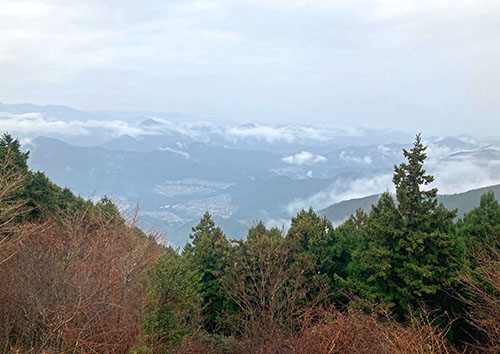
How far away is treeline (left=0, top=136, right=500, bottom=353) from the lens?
1037 cm

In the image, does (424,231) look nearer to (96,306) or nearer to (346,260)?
(346,260)

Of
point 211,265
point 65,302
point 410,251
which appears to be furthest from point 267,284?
point 65,302

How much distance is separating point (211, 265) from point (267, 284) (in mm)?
5979

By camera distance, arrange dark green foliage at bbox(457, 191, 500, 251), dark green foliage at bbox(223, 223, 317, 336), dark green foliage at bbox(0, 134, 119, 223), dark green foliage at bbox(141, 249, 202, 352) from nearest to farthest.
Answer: dark green foliage at bbox(141, 249, 202, 352) < dark green foliage at bbox(223, 223, 317, 336) < dark green foliage at bbox(457, 191, 500, 251) < dark green foliage at bbox(0, 134, 119, 223)

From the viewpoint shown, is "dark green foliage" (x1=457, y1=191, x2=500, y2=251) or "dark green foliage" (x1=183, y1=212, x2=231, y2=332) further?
"dark green foliage" (x1=183, y1=212, x2=231, y2=332)

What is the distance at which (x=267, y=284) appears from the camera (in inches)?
666

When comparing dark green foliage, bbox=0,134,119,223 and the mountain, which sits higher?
dark green foliage, bbox=0,134,119,223

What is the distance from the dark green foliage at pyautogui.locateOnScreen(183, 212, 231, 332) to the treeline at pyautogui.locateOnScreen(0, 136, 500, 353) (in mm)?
116

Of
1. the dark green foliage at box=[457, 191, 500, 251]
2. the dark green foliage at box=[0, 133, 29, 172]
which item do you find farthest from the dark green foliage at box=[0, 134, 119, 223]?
the dark green foliage at box=[457, 191, 500, 251]

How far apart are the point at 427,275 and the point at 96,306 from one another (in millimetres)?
13700

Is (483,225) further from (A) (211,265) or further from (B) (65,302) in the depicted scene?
(B) (65,302)

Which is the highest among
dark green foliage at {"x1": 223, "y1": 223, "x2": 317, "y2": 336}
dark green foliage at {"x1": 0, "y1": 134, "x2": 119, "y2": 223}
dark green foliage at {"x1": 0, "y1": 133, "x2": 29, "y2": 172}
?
dark green foliage at {"x1": 0, "y1": 133, "x2": 29, "y2": 172}

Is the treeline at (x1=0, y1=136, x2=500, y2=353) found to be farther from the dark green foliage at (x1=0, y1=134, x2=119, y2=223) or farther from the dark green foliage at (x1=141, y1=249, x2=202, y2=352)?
the dark green foliage at (x1=0, y1=134, x2=119, y2=223)

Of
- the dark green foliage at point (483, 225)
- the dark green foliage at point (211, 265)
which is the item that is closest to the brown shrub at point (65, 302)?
the dark green foliage at point (211, 265)
